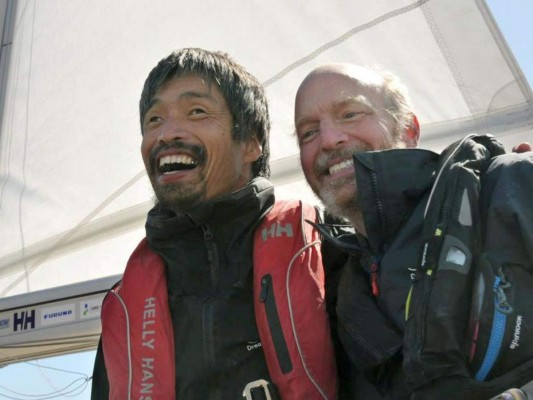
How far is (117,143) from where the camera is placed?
3.04 meters

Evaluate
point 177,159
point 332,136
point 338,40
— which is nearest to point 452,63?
point 338,40

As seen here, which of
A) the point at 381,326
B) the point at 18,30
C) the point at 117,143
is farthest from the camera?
the point at 18,30

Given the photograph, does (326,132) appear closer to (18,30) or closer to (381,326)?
(381,326)

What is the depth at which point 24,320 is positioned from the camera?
8.86 feet

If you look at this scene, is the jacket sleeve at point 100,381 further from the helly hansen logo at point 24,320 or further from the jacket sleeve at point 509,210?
the jacket sleeve at point 509,210

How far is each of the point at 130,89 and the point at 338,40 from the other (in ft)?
2.20

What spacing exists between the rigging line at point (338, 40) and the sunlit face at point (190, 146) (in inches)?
34.8

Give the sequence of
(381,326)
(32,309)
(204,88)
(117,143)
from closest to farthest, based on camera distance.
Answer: (381,326)
(204,88)
(32,309)
(117,143)

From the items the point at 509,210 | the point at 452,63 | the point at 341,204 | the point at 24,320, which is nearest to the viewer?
the point at 509,210

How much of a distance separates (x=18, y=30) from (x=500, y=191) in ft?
7.33

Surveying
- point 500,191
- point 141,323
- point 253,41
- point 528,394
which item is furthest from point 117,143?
point 528,394

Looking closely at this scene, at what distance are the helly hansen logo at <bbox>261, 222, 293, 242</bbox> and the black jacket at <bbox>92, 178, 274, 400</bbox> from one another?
1.6 inches

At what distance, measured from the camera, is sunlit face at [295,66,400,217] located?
190 centimetres

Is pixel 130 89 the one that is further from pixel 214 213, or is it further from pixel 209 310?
pixel 209 310
